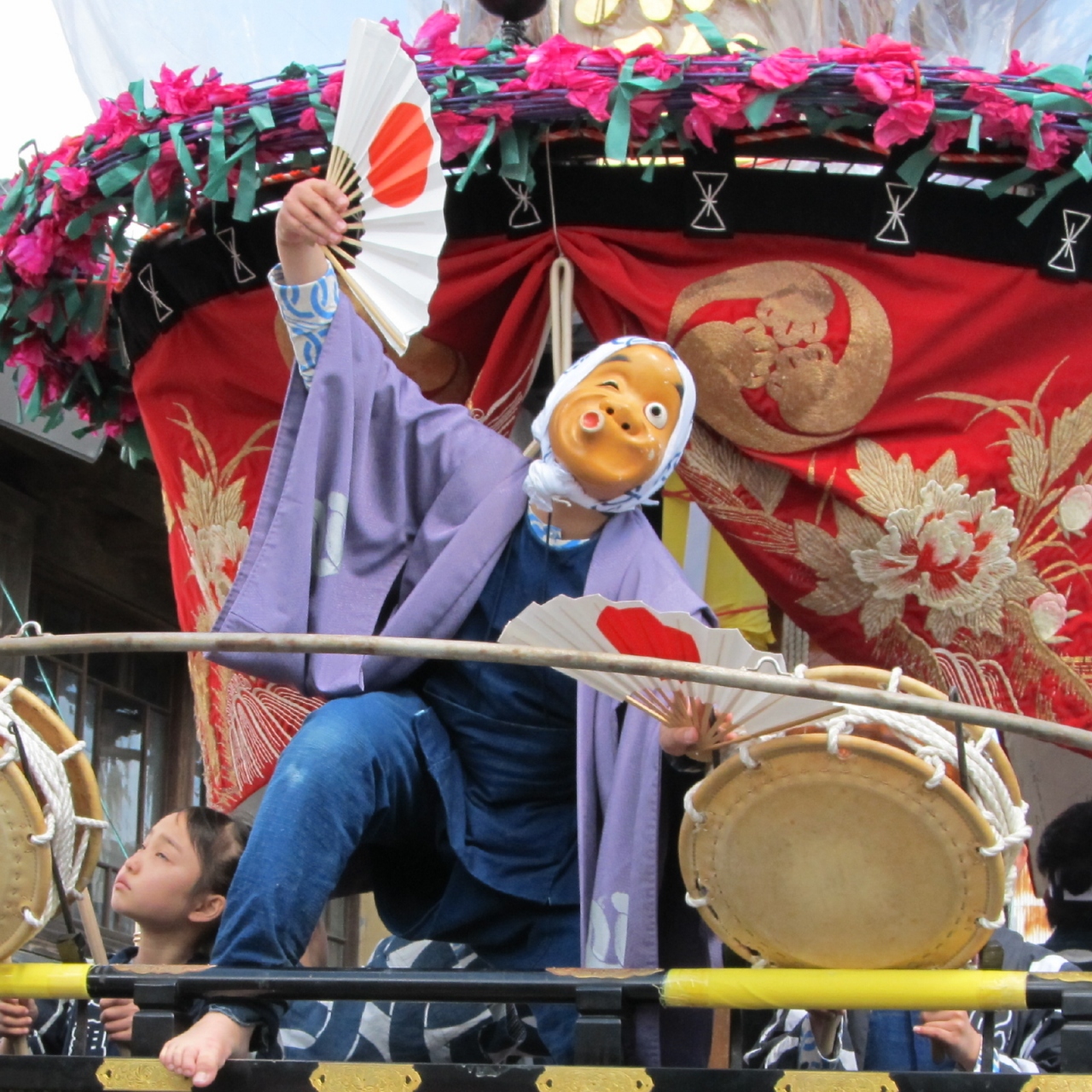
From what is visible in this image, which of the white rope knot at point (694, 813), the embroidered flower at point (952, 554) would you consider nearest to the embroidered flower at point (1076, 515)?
the embroidered flower at point (952, 554)

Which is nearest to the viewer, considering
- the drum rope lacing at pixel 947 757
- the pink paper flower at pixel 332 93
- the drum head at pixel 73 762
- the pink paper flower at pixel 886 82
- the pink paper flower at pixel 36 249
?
the drum rope lacing at pixel 947 757

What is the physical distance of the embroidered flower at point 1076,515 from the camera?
3.94 metres

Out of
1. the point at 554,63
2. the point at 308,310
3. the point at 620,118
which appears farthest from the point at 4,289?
the point at 620,118

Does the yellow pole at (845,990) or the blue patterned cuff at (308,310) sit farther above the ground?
the blue patterned cuff at (308,310)

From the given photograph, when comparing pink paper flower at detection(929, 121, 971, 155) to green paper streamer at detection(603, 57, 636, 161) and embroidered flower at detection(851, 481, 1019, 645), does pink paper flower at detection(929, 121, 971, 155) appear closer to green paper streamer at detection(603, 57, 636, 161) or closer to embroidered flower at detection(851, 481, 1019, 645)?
green paper streamer at detection(603, 57, 636, 161)

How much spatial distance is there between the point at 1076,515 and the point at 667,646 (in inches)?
65.2

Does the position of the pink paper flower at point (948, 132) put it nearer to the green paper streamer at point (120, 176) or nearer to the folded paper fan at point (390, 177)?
the folded paper fan at point (390, 177)

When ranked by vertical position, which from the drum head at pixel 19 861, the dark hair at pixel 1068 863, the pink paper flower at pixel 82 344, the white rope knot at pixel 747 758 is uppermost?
→ the pink paper flower at pixel 82 344

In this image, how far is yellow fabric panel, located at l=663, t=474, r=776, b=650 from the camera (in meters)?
4.47

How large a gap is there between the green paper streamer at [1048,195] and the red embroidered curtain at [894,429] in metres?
0.14

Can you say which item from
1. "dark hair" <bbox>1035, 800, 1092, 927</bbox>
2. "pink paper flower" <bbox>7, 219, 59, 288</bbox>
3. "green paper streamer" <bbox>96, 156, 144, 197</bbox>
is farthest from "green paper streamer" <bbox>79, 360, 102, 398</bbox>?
"dark hair" <bbox>1035, 800, 1092, 927</bbox>

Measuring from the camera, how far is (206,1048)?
2.62 m

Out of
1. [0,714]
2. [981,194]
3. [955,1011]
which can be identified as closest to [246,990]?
[0,714]

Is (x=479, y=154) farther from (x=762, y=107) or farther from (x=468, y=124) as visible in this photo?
(x=762, y=107)
